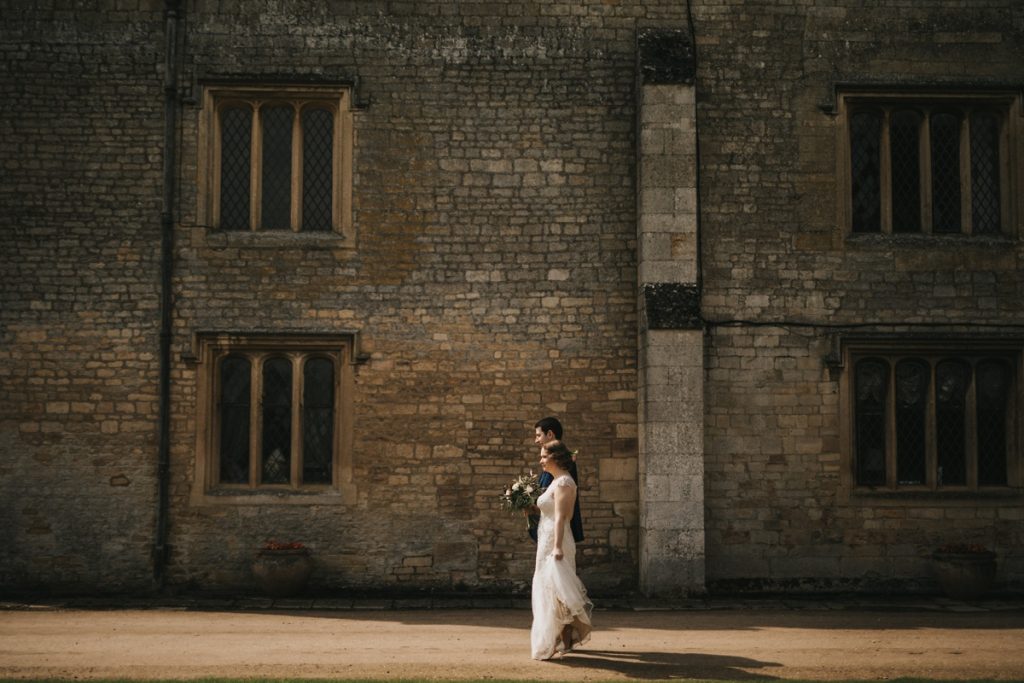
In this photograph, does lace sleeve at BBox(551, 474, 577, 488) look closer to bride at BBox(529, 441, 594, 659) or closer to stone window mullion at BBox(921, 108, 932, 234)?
bride at BBox(529, 441, 594, 659)

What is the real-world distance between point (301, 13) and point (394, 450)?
537 cm

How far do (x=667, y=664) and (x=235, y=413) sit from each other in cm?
634

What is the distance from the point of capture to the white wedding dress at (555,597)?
→ 26.3 feet

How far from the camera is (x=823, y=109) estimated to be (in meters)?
12.3

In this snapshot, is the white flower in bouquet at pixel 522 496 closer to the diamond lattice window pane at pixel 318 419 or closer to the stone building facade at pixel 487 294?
the stone building facade at pixel 487 294

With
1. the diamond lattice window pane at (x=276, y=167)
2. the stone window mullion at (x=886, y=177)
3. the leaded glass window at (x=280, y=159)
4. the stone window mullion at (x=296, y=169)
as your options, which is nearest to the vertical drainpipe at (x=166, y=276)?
the leaded glass window at (x=280, y=159)

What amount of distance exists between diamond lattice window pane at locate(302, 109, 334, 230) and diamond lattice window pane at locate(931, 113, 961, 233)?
7468 mm

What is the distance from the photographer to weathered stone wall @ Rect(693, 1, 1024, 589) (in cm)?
1200

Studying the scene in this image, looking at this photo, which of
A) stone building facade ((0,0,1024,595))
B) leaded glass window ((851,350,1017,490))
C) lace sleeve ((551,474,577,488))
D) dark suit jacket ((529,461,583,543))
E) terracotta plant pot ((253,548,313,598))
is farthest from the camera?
leaded glass window ((851,350,1017,490))

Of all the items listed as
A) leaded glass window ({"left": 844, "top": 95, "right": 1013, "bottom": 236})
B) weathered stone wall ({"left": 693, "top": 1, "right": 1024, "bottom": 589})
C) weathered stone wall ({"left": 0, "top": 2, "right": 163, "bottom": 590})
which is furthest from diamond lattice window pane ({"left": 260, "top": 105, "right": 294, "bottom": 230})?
leaded glass window ({"left": 844, "top": 95, "right": 1013, "bottom": 236})

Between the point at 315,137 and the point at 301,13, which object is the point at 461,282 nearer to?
the point at 315,137

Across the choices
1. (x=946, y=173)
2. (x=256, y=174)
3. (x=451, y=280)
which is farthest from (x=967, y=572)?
(x=256, y=174)

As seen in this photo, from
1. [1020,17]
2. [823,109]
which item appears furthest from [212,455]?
[1020,17]

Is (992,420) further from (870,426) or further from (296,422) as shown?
(296,422)
